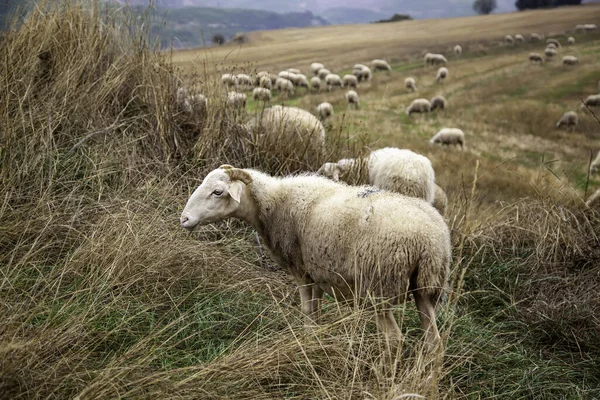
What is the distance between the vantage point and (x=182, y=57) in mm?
6527

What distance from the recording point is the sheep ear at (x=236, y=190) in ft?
11.5

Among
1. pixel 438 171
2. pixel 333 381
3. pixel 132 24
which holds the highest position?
pixel 132 24

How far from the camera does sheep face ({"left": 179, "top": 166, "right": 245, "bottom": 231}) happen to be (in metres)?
3.51

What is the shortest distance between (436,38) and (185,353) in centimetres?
4823

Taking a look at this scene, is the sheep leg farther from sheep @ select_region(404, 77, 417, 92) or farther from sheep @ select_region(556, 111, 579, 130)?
sheep @ select_region(404, 77, 417, 92)

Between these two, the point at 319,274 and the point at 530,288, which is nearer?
the point at 319,274

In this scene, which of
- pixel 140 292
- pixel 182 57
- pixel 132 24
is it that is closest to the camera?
pixel 140 292

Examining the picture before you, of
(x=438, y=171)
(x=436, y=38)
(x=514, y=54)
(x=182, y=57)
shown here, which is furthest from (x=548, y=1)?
(x=182, y=57)

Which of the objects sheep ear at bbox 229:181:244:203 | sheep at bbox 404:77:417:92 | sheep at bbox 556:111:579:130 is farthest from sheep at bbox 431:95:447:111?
sheep ear at bbox 229:181:244:203

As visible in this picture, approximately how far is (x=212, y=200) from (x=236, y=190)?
18 centimetres

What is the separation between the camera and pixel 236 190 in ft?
11.7

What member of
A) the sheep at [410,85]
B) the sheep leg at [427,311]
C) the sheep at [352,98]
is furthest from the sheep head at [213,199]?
the sheep at [410,85]

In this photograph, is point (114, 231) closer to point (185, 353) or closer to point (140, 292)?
point (140, 292)

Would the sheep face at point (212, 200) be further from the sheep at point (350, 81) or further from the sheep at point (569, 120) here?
the sheep at point (350, 81)
